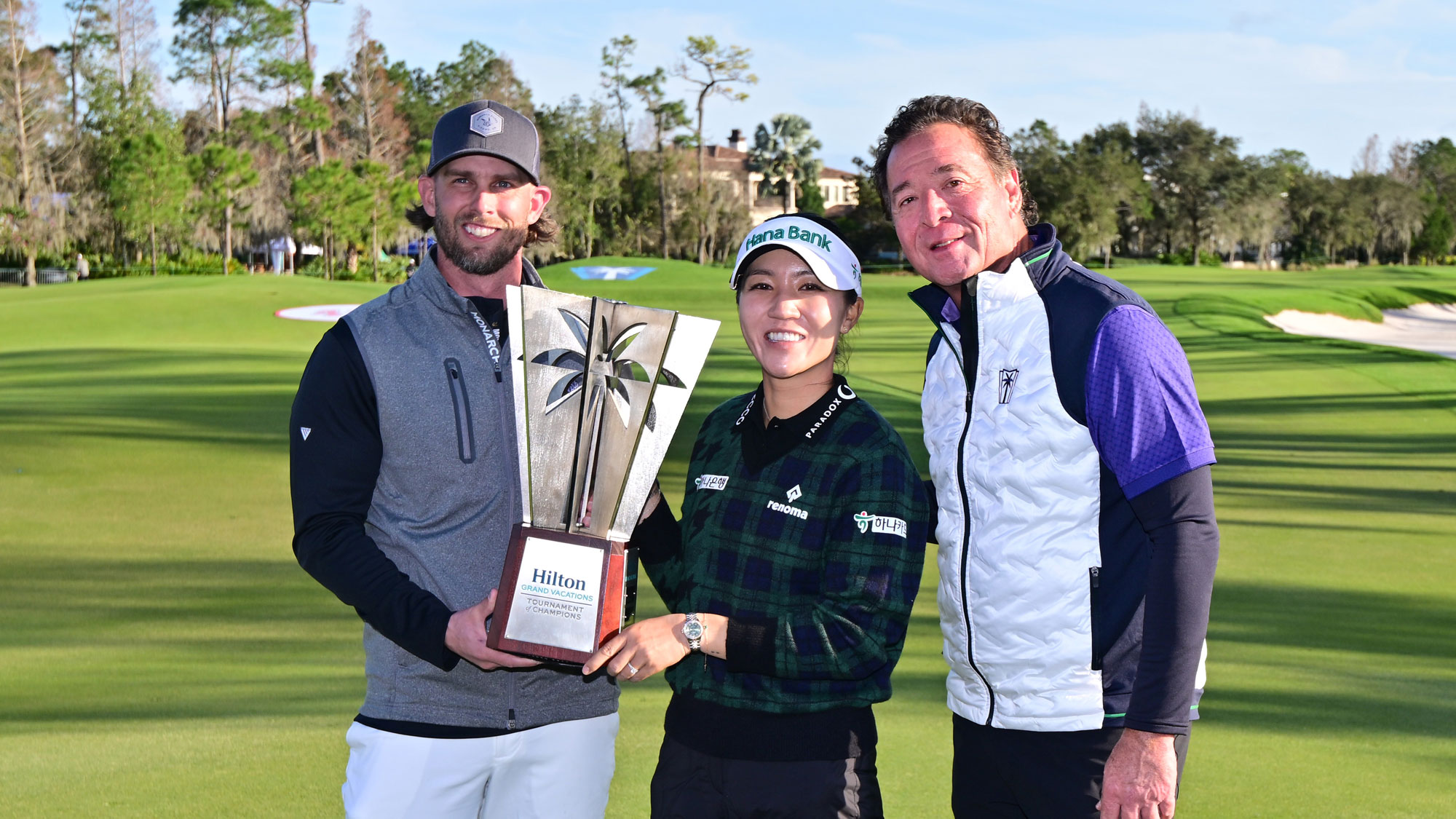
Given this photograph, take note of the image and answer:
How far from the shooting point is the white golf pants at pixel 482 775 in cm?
251

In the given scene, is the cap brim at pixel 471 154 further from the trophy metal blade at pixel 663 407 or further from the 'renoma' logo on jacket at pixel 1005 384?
the 'renoma' logo on jacket at pixel 1005 384

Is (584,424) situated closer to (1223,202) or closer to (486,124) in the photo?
(486,124)

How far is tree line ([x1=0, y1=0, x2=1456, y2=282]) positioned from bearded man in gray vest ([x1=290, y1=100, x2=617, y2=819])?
3865 centimetres

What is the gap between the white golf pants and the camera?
98.7 inches

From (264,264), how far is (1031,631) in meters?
67.8

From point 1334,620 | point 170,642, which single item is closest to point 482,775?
point 170,642

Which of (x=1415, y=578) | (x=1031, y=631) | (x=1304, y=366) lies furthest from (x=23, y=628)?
(x=1304, y=366)

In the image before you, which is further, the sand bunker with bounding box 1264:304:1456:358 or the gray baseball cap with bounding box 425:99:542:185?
the sand bunker with bounding box 1264:304:1456:358

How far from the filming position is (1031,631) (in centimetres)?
235

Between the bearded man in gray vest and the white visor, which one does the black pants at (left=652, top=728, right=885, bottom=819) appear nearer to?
the bearded man in gray vest

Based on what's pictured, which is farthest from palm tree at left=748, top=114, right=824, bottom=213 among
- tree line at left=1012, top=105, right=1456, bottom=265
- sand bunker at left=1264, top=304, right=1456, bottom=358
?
sand bunker at left=1264, top=304, right=1456, bottom=358

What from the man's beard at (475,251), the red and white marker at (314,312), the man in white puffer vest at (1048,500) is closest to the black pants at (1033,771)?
the man in white puffer vest at (1048,500)

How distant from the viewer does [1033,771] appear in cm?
241

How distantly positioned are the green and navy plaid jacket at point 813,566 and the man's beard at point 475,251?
73cm
